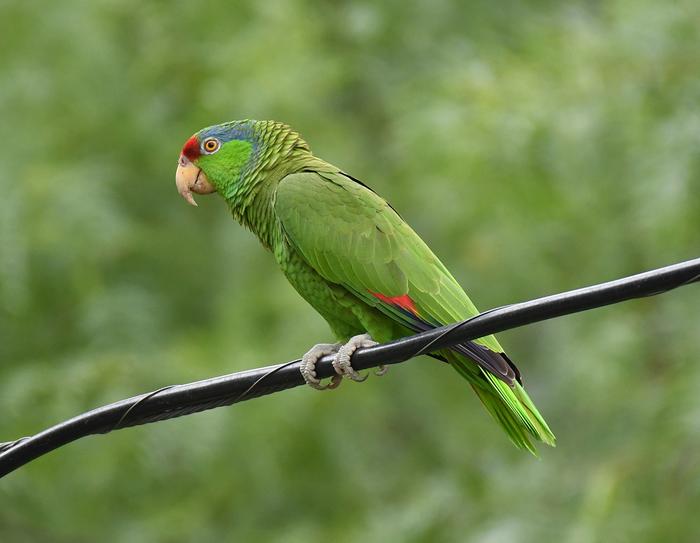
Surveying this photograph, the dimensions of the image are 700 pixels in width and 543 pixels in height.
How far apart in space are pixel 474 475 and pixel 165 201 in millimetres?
2957

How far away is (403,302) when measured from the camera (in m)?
4.02

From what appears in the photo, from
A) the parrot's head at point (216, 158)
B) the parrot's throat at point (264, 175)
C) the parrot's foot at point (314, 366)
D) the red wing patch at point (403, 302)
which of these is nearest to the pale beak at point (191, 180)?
the parrot's head at point (216, 158)

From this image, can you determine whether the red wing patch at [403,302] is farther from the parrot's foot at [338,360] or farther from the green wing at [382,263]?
the parrot's foot at [338,360]

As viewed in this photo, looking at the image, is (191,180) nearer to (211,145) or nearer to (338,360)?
(211,145)

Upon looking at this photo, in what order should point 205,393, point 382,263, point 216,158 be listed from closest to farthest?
point 205,393
point 382,263
point 216,158

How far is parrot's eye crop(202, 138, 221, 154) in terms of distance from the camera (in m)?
4.79

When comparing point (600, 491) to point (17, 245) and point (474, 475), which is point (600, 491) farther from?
point (17, 245)

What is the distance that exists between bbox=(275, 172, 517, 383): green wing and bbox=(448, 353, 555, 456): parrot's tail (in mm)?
137

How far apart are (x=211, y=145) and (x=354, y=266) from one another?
3.32 ft

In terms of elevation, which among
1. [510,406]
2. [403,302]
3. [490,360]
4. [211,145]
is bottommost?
[510,406]

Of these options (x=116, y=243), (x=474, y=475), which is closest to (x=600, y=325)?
(x=474, y=475)

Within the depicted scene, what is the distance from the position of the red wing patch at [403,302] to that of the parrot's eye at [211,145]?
44.7 inches

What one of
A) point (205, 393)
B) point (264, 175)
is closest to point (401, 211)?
point (264, 175)

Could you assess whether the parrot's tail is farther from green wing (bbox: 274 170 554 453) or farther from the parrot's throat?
the parrot's throat
